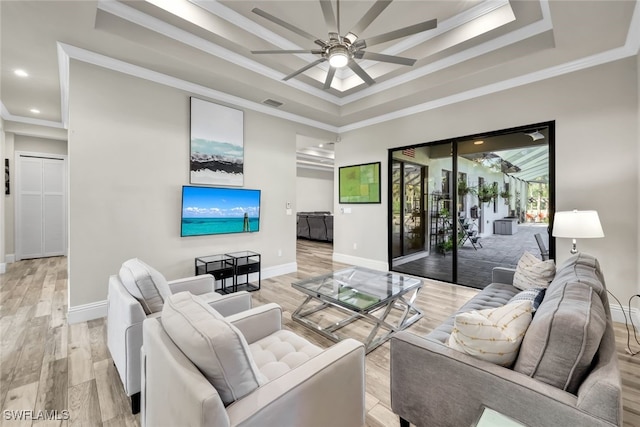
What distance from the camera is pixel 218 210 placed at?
158 inches

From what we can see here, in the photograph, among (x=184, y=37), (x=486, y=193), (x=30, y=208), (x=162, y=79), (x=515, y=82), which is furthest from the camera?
(x=30, y=208)

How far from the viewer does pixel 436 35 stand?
3.33 metres

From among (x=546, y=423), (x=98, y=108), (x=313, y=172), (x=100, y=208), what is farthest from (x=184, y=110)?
(x=313, y=172)

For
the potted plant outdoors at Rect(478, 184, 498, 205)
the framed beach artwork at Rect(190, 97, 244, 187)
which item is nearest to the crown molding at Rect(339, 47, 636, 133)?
the potted plant outdoors at Rect(478, 184, 498, 205)

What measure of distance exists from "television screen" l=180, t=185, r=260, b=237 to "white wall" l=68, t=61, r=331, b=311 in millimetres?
124

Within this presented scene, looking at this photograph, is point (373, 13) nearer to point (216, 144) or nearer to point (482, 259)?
point (216, 144)

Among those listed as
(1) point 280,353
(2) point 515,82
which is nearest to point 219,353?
(1) point 280,353

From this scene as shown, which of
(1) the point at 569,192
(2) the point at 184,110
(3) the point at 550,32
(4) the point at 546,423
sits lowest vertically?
(4) the point at 546,423

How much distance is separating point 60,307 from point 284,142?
388 centimetres

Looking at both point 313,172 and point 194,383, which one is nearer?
point 194,383

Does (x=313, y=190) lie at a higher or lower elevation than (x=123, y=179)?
higher

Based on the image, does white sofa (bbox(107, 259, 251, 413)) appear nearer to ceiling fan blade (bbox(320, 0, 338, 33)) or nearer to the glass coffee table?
the glass coffee table

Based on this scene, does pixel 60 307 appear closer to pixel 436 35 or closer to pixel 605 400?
pixel 605 400

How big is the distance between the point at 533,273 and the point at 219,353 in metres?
2.76
